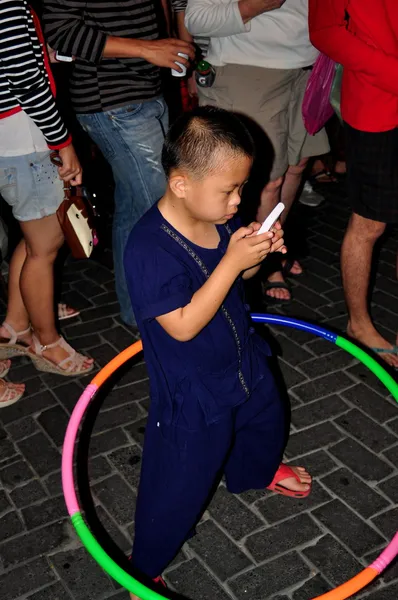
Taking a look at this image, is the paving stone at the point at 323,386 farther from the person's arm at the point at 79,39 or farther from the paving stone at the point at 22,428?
the person's arm at the point at 79,39

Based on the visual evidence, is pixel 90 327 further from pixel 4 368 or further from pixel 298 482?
pixel 298 482

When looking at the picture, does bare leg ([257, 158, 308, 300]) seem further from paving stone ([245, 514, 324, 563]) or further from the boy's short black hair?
the boy's short black hair

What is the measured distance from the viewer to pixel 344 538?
3.40 m

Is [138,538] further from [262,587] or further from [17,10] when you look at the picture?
[17,10]

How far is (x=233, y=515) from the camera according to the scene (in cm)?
355

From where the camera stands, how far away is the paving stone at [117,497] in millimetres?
3579

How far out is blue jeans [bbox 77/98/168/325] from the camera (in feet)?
13.3

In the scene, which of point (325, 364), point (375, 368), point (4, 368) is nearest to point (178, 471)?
point (375, 368)

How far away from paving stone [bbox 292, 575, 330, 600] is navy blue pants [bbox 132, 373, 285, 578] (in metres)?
0.59

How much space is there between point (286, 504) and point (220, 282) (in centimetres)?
160

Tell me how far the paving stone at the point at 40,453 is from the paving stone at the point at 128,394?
0.47m

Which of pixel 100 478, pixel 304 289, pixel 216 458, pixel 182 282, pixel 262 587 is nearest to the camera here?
pixel 182 282

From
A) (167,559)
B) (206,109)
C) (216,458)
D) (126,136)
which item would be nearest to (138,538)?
(167,559)

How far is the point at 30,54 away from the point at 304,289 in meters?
2.87
